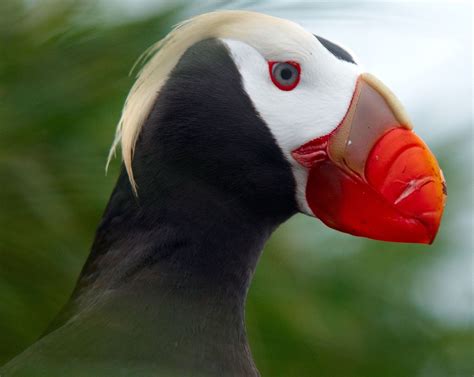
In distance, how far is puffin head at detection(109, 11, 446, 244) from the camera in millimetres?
1722

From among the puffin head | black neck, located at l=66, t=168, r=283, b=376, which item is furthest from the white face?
black neck, located at l=66, t=168, r=283, b=376

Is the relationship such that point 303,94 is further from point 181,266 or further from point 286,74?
point 181,266

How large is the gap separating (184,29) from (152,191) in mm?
294

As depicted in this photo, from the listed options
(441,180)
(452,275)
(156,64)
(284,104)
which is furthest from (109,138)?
(452,275)

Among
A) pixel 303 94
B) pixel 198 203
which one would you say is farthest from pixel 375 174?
pixel 198 203

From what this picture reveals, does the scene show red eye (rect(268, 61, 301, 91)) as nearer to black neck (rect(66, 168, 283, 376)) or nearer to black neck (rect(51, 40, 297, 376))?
black neck (rect(51, 40, 297, 376))

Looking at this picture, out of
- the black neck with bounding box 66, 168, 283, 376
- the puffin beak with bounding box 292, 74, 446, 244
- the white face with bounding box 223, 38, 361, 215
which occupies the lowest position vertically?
the black neck with bounding box 66, 168, 283, 376

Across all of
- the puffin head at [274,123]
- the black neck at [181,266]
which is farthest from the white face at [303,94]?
the black neck at [181,266]

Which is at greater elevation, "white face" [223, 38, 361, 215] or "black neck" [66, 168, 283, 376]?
"white face" [223, 38, 361, 215]

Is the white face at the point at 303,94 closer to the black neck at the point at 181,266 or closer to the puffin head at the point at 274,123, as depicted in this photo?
the puffin head at the point at 274,123

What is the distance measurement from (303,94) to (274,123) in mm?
69

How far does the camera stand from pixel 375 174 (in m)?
1.69

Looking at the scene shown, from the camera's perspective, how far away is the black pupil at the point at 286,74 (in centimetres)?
176

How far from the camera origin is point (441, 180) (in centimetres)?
168
